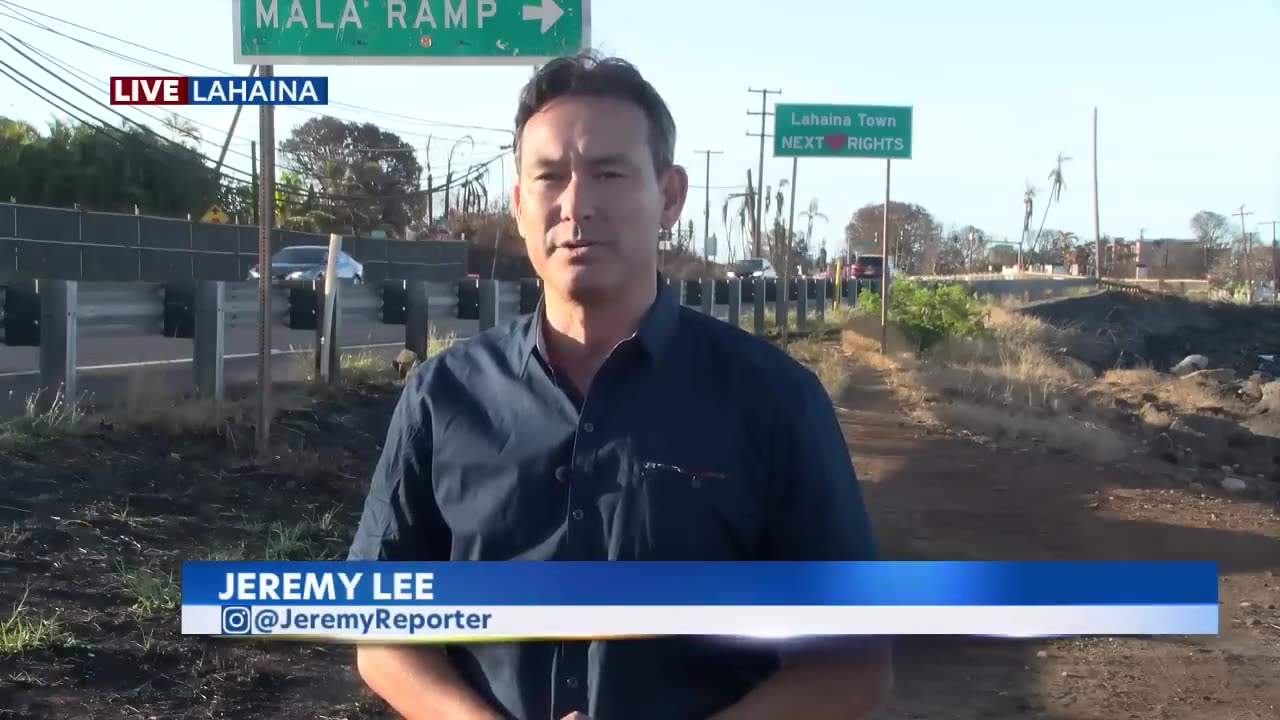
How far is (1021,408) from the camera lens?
15.5 metres

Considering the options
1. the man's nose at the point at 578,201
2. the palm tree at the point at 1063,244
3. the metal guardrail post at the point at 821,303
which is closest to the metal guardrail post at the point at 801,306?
the metal guardrail post at the point at 821,303

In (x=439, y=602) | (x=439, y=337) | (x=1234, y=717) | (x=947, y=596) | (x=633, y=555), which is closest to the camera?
(x=633, y=555)

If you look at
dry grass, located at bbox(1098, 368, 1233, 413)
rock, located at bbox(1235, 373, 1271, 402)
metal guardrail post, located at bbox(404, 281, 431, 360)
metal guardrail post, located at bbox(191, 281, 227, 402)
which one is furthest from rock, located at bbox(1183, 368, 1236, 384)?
metal guardrail post, located at bbox(191, 281, 227, 402)

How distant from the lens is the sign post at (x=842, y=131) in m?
20.6

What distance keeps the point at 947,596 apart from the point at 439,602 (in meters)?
0.88

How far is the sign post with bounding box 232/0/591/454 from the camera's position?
7371mm

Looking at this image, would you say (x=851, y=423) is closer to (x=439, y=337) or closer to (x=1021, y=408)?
(x=1021, y=408)

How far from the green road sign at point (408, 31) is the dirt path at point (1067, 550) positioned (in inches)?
139

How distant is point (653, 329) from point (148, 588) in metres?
3.53

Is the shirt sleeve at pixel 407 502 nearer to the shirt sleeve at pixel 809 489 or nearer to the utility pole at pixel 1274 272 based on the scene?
the shirt sleeve at pixel 809 489

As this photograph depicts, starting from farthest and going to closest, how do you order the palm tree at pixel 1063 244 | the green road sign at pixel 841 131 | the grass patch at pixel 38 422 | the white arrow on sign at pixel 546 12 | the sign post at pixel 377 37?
1. the palm tree at pixel 1063 244
2. the green road sign at pixel 841 131
3. the white arrow on sign at pixel 546 12
4. the sign post at pixel 377 37
5. the grass patch at pixel 38 422

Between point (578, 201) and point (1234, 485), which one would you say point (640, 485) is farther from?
point (1234, 485)

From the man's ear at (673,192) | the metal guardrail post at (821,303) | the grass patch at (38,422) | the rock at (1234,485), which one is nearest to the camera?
the man's ear at (673,192)

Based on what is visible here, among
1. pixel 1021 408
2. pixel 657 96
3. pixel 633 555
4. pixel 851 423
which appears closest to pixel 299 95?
pixel 657 96
